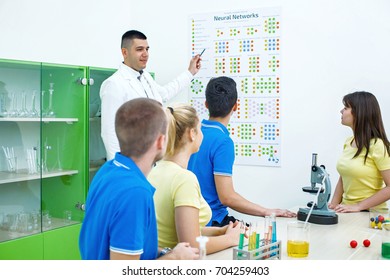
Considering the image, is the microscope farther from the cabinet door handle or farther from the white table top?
the cabinet door handle

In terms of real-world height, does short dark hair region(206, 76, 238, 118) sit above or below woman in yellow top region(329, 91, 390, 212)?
above

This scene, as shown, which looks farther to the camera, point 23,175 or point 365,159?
point 23,175

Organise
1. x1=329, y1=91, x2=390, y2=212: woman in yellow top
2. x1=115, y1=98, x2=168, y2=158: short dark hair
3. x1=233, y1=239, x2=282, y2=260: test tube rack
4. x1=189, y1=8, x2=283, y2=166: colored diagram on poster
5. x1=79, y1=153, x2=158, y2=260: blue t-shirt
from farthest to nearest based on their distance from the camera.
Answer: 1. x1=189, y1=8, x2=283, y2=166: colored diagram on poster
2. x1=329, y1=91, x2=390, y2=212: woman in yellow top
3. x1=233, y1=239, x2=282, y2=260: test tube rack
4. x1=115, y1=98, x2=168, y2=158: short dark hair
5. x1=79, y1=153, x2=158, y2=260: blue t-shirt

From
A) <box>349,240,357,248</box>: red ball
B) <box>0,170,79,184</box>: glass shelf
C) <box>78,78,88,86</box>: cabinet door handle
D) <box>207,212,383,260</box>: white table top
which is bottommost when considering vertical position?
<box>207,212,383,260</box>: white table top

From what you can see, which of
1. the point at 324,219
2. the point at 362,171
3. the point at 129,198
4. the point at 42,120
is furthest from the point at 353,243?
the point at 42,120

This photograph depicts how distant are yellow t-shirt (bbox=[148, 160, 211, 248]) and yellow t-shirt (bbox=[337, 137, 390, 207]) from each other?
137 centimetres

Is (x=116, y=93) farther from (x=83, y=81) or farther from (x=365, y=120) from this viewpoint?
(x=365, y=120)

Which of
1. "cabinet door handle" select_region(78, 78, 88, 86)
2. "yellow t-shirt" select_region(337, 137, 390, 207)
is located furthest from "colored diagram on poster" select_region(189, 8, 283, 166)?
"cabinet door handle" select_region(78, 78, 88, 86)

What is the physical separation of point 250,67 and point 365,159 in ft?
4.26

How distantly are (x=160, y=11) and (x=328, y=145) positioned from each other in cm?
179

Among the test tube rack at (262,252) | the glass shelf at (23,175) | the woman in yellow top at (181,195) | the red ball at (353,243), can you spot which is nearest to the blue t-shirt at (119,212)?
the woman in yellow top at (181,195)

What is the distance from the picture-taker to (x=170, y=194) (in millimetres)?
1726

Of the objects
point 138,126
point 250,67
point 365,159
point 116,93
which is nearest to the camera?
point 138,126

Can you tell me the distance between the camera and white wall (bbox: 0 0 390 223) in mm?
3285
